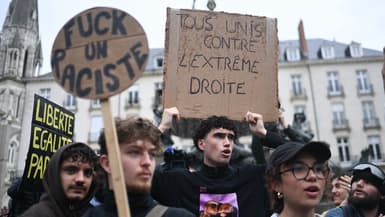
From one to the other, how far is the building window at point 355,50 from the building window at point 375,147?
8.07 metres

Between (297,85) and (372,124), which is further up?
(297,85)

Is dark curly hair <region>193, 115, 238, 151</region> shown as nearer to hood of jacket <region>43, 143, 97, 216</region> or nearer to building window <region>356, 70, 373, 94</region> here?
hood of jacket <region>43, 143, 97, 216</region>

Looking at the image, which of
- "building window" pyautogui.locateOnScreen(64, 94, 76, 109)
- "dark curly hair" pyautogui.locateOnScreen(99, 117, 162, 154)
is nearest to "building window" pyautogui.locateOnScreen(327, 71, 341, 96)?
"building window" pyautogui.locateOnScreen(64, 94, 76, 109)

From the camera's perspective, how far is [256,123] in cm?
336

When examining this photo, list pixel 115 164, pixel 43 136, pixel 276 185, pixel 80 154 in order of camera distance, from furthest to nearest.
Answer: pixel 43 136 < pixel 80 154 < pixel 276 185 < pixel 115 164

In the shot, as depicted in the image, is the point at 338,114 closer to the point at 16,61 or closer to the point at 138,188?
the point at 16,61

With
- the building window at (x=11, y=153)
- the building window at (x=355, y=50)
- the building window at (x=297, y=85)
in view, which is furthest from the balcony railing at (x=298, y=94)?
the building window at (x=11, y=153)

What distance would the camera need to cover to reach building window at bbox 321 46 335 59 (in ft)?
118

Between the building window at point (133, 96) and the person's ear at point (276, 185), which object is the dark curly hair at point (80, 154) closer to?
the person's ear at point (276, 185)

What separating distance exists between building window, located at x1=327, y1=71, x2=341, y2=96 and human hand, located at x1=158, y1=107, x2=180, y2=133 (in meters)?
32.7

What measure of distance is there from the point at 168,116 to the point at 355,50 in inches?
1435

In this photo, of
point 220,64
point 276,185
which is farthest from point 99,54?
point 220,64

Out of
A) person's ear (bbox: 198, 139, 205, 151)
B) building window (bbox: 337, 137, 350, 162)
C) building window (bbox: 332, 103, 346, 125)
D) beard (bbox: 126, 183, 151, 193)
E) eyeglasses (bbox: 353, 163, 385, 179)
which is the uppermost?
building window (bbox: 332, 103, 346, 125)

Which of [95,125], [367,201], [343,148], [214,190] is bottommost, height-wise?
[367,201]
